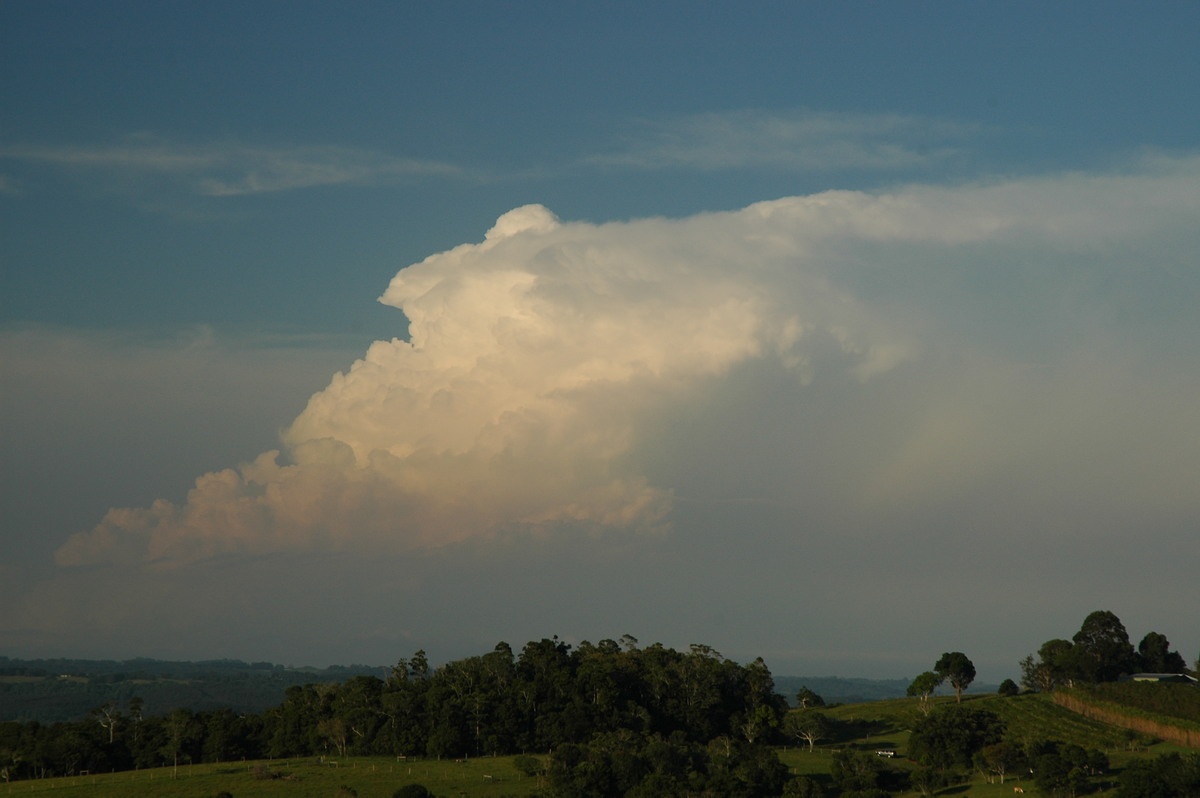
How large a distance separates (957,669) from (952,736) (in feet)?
169

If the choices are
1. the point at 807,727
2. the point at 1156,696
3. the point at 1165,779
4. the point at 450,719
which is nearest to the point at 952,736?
the point at 807,727

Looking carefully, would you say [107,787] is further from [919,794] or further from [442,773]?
[919,794]

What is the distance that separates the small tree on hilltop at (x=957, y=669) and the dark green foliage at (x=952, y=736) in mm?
41747

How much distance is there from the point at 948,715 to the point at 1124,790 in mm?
33340

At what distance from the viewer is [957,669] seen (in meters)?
194

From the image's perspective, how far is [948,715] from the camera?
491ft

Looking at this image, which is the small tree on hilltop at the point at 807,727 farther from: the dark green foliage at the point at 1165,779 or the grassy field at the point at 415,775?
the dark green foliage at the point at 1165,779

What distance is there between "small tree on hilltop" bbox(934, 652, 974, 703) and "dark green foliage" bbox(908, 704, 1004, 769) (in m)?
41.7

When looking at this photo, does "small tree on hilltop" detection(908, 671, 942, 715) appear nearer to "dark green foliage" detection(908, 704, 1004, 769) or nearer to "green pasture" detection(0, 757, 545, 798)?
"dark green foliage" detection(908, 704, 1004, 769)

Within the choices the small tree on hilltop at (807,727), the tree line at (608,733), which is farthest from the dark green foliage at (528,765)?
the small tree on hilltop at (807,727)

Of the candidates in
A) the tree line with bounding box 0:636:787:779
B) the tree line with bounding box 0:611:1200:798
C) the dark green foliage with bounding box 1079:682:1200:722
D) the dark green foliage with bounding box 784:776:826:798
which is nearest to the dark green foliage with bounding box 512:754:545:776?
the tree line with bounding box 0:611:1200:798

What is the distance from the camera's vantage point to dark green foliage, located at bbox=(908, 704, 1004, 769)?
142 m

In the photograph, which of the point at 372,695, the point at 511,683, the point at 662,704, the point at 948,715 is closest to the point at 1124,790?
the point at 948,715

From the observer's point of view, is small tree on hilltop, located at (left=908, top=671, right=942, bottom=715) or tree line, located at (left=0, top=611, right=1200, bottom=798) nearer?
tree line, located at (left=0, top=611, right=1200, bottom=798)
